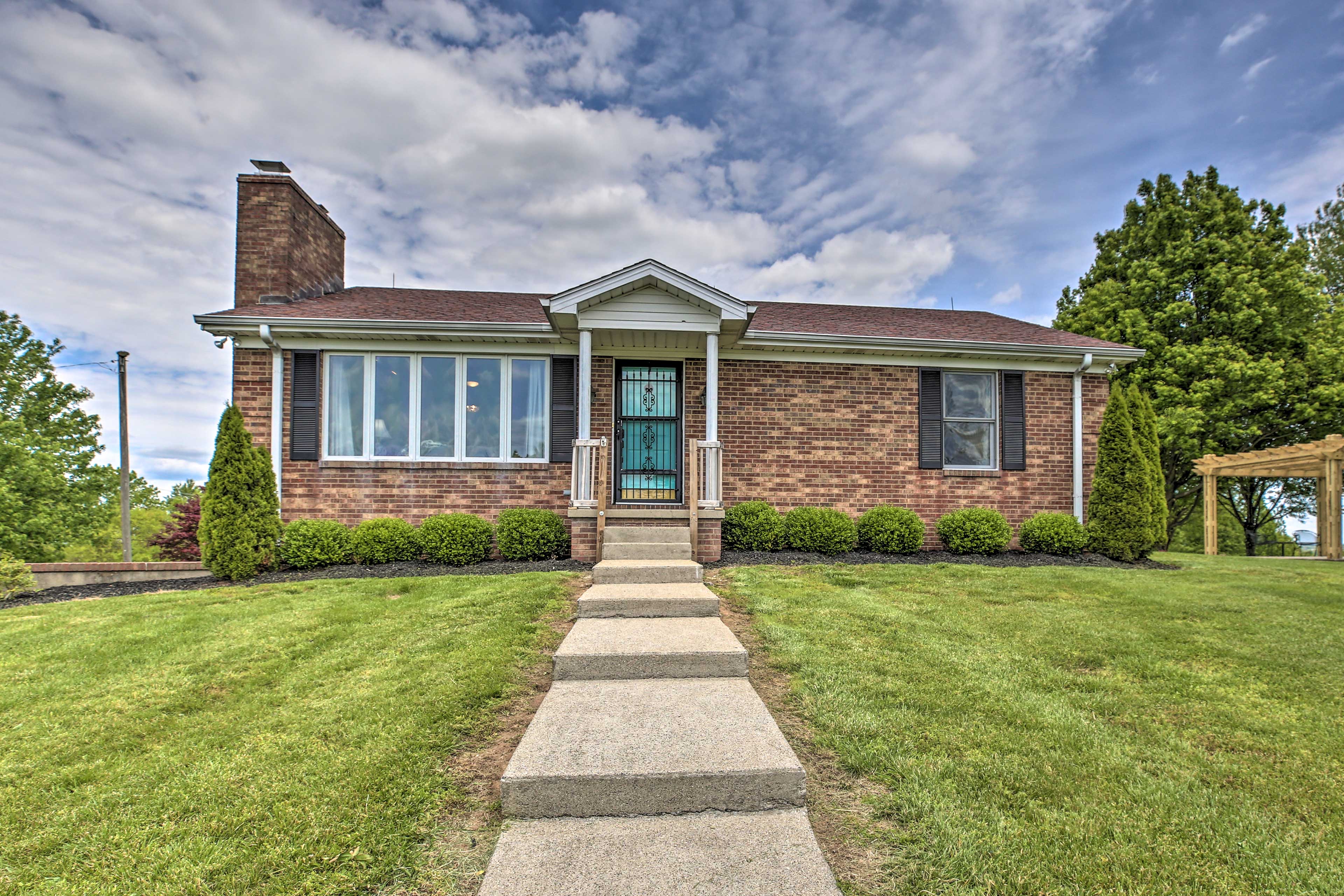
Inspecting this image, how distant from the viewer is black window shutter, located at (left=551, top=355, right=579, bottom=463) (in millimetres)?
8562

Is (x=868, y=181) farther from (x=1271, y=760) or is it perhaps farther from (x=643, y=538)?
(x=1271, y=760)

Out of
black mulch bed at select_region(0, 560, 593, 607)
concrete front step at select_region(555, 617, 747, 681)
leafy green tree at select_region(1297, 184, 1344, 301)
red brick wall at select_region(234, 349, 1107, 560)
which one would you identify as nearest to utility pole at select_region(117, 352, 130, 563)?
black mulch bed at select_region(0, 560, 593, 607)

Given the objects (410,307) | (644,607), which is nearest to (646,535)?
(644,607)

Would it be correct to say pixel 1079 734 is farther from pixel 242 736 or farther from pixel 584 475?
pixel 584 475

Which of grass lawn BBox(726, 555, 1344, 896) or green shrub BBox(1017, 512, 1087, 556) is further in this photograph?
green shrub BBox(1017, 512, 1087, 556)

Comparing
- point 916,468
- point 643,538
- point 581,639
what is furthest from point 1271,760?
point 916,468

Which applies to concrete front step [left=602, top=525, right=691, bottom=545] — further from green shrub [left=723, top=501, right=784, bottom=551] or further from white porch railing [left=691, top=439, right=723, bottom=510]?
green shrub [left=723, top=501, right=784, bottom=551]

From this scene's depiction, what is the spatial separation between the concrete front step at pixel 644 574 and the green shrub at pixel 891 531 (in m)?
3.66

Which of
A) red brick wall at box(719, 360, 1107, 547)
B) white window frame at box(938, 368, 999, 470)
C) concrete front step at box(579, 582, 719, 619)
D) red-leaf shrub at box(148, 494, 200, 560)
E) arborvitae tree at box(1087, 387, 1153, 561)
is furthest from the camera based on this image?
red-leaf shrub at box(148, 494, 200, 560)

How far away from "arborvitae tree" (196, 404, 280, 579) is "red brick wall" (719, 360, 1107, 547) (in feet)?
20.1

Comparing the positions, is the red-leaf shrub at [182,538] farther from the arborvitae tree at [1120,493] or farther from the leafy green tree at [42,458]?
the arborvitae tree at [1120,493]

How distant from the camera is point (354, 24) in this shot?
25.5 ft

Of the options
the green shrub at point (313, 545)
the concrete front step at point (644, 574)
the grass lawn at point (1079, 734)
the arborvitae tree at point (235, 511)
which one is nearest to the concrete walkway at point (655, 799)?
the grass lawn at point (1079, 734)

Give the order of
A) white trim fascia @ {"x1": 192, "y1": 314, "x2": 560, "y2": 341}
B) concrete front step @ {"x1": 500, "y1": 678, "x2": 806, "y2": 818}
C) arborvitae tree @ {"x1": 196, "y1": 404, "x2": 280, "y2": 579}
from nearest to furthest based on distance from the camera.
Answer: concrete front step @ {"x1": 500, "y1": 678, "x2": 806, "y2": 818}, arborvitae tree @ {"x1": 196, "y1": 404, "x2": 280, "y2": 579}, white trim fascia @ {"x1": 192, "y1": 314, "x2": 560, "y2": 341}
